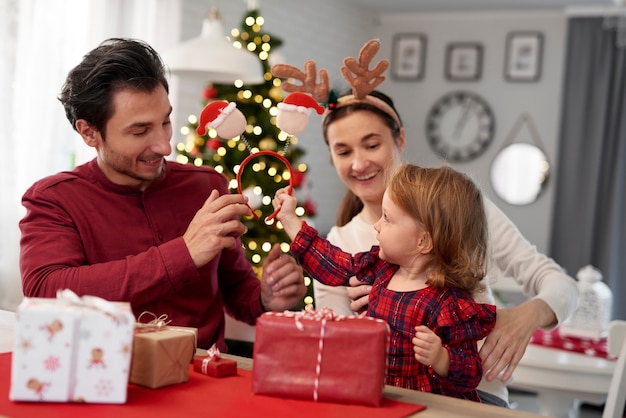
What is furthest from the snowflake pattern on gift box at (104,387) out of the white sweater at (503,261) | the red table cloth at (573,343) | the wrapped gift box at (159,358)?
the red table cloth at (573,343)

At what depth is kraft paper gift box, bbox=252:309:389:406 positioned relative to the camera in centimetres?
123

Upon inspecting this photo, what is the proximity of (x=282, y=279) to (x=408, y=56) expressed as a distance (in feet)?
20.2

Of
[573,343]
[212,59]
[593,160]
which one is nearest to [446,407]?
[573,343]

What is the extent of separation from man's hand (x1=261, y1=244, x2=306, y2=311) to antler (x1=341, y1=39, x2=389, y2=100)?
484 millimetres

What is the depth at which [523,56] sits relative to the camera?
284 inches

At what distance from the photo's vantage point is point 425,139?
25.2 ft

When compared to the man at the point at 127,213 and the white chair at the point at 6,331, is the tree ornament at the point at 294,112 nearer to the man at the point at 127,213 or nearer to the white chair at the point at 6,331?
the man at the point at 127,213

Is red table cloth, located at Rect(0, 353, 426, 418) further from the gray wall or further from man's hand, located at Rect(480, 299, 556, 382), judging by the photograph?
the gray wall

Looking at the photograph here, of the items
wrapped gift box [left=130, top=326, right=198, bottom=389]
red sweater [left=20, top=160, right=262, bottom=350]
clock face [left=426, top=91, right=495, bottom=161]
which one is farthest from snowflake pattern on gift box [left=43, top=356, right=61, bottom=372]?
clock face [left=426, top=91, right=495, bottom=161]

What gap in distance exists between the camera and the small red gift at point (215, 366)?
1375 millimetres

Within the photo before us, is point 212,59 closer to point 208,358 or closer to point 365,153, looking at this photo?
point 365,153

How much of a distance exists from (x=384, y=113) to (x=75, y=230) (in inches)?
33.1

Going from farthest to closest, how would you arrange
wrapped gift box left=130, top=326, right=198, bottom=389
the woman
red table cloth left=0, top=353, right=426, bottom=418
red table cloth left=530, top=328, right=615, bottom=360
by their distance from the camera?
red table cloth left=530, top=328, right=615, bottom=360 < the woman < wrapped gift box left=130, top=326, right=198, bottom=389 < red table cloth left=0, top=353, right=426, bottom=418

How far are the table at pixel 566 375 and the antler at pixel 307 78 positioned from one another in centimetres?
129
